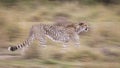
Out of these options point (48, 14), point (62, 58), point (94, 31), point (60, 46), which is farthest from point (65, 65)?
point (48, 14)

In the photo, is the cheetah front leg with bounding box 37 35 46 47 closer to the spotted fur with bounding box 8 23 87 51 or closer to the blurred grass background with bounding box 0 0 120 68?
the spotted fur with bounding box 8 23 87 51

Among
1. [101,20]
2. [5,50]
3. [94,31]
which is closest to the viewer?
[5,50]

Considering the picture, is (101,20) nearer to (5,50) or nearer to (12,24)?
(12,24)

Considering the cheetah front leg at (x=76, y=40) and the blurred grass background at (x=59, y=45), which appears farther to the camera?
the cheetah front leg at (x=76, y=40)

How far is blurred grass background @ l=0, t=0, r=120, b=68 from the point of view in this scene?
1175 cm

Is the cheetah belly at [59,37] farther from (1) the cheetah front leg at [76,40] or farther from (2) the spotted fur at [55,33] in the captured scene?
(1) the cheetah front leg at [76,40]

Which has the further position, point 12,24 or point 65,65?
point 12,24

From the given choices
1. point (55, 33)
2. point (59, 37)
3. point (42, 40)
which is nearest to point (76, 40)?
point (59, 37)

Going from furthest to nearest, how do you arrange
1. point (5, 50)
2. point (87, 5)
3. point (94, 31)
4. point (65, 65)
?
point (87, 5) < point (94, 31) < point (5, 50) < point (65, 65)

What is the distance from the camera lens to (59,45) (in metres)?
13.4

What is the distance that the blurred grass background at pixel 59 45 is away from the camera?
38.6 feet

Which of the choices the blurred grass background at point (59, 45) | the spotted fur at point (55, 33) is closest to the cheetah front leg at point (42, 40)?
the spotted fur at point (55, 33)

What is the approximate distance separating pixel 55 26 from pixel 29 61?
62.7 inches

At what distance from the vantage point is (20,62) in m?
11.6
